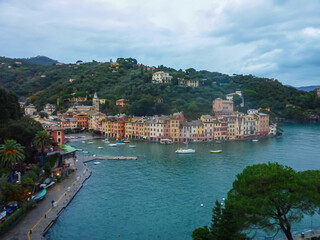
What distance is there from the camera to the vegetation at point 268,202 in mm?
13547

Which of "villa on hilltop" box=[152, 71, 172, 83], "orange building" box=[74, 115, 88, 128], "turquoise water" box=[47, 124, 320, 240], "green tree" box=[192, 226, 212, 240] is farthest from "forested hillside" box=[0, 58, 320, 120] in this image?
"green tree" box=[192, 226, 212, 240]

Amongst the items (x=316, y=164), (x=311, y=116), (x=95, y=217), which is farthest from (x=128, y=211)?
(x=311, y=116)

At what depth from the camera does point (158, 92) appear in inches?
3472

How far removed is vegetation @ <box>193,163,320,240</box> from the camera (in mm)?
13547

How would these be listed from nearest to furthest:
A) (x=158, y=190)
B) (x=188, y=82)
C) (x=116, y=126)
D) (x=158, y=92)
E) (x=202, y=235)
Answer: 1. (x=202, y=235)
2. (x=158, y=190)
3. (x=116, y=126)
4. (x=158, y=92)
5. (x=188, y=82)

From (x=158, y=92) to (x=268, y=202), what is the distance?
75.9 m

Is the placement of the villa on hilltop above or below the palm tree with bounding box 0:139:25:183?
above

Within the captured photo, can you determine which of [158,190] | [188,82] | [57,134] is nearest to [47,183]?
[158,190]

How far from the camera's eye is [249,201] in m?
13.8

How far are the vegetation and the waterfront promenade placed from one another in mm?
11579

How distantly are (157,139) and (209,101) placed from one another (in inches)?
1281

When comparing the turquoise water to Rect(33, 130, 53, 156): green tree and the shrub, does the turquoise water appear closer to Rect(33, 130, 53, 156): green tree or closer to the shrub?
the shrub

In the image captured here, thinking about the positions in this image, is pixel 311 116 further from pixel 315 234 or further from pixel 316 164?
pixel 315 234

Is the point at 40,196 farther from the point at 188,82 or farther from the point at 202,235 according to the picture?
the point at 188,82
